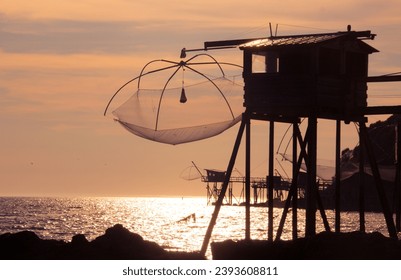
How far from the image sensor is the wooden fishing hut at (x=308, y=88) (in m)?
42.5

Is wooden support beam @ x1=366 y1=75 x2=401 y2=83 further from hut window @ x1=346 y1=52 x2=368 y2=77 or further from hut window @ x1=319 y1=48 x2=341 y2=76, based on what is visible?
hut window @ x1=346 y1=52 x2=368 y2=77

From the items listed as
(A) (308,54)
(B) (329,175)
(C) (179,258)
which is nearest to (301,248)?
(C) (179,258)

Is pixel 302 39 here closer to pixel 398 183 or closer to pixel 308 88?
pixel 308 88

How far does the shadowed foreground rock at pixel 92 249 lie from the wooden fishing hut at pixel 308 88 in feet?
10.8

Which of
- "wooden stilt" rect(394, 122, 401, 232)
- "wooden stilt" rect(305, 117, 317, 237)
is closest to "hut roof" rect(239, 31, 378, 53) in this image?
"wooden stilt" rect(305, 117, 317, 237)

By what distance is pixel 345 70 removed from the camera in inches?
1780

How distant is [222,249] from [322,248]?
4.34m

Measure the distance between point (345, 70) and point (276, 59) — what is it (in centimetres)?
295

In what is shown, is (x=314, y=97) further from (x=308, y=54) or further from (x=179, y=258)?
(x=179, y=258)

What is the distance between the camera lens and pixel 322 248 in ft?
129

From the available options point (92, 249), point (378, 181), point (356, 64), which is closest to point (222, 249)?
point (92, 249)

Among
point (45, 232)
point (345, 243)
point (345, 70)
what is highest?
point (345, 70)

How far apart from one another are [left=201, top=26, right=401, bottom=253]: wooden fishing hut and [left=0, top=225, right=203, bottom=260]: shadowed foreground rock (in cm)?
331

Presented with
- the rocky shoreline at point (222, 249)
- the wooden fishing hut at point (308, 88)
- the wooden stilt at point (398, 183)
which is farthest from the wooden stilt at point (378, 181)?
the wooden stilt at point (398, 183)
